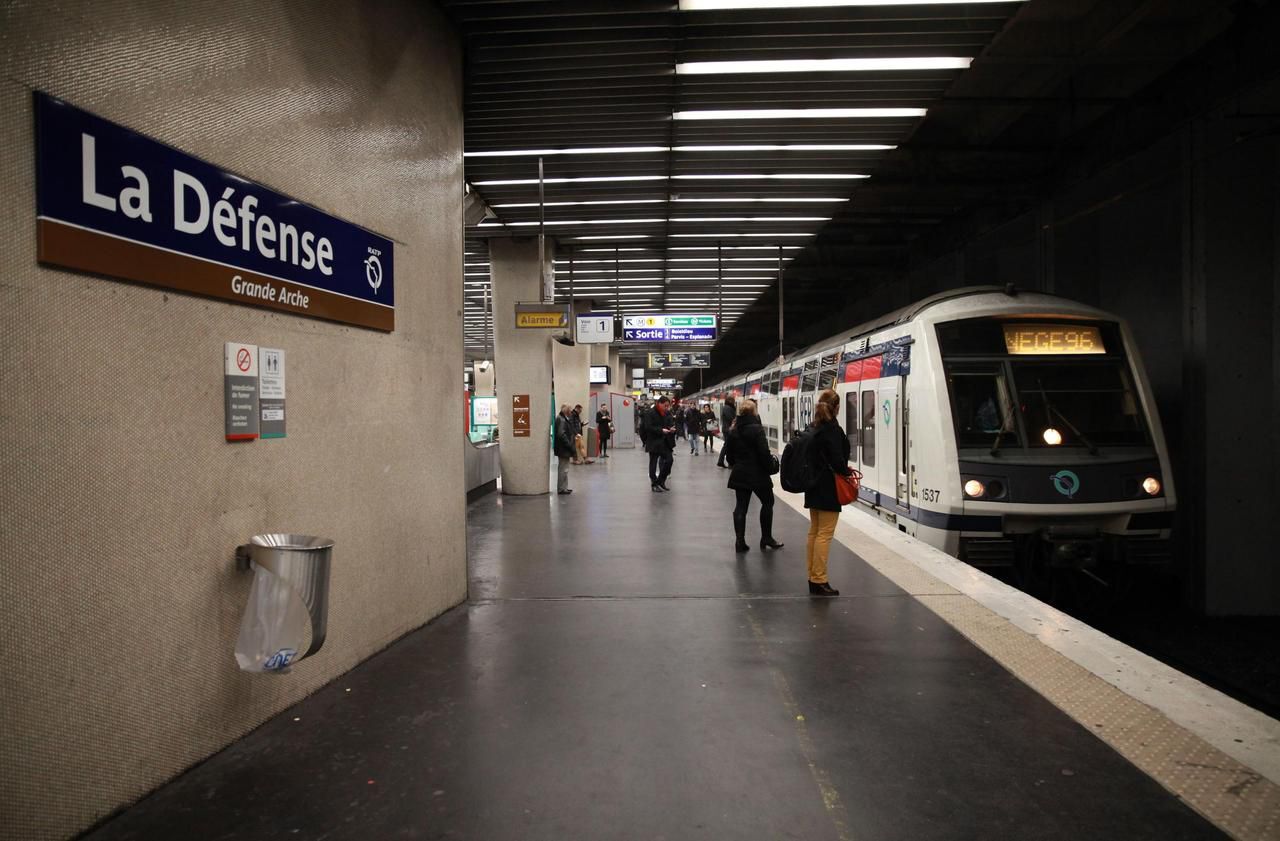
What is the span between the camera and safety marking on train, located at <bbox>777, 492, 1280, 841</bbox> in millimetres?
2879

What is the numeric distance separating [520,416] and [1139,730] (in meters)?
10.8

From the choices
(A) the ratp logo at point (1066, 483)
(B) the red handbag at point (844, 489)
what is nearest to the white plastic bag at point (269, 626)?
(B) the red handbag at point (844, 489)

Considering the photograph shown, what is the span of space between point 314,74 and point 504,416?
9.54 metres

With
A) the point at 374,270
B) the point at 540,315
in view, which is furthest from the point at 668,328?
the point at 374,270

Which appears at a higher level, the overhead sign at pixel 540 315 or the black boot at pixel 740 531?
the overhead sign at pixel 540 315

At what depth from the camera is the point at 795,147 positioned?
27.0ft

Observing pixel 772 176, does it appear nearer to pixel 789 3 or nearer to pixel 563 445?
pixel 789 3

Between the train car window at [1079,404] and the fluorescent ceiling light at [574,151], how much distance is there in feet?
14.9

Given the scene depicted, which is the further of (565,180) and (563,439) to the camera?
(563,439)

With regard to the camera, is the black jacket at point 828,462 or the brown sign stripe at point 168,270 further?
the black jacket at point 828,462

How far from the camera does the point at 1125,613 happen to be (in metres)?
8.84

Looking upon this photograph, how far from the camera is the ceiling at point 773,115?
5793 millimetres

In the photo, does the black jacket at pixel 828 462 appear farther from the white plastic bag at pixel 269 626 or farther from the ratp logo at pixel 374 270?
the white plastic bag at pixel 269 626

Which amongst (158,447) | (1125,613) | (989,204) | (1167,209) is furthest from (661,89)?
(989,204)
